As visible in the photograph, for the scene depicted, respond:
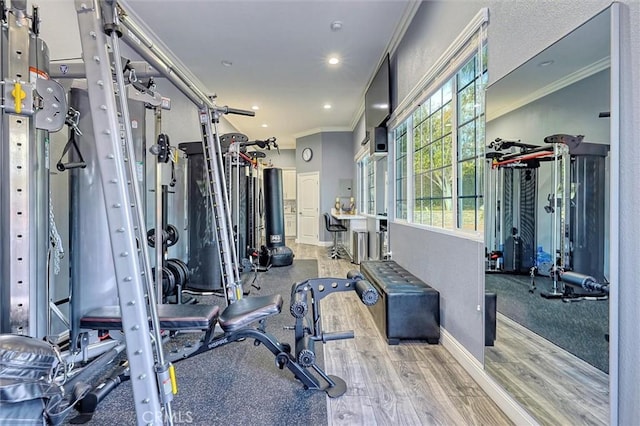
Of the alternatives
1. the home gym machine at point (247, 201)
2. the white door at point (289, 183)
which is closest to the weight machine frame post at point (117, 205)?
the home gym machine at point (247, 201)

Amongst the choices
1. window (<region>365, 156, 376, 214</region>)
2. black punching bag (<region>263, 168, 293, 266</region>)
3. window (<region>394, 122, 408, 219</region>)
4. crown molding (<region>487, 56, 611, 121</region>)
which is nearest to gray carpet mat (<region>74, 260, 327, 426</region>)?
crown molding (<region>487, 56, 611, 121</region>)

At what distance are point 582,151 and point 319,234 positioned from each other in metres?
7.73

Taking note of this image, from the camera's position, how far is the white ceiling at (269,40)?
3.12m

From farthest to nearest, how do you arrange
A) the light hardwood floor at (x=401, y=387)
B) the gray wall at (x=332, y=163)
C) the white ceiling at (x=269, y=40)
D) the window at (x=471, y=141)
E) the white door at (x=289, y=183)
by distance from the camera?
the white door at (x=289, y=183) < the gray wall at (x=332, y=163) < the white ceiling at (x=269, y=40) < the window at (x=471, y=141) < the light hardwood floor at (x=401, y=387)

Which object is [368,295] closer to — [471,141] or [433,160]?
[471,141]

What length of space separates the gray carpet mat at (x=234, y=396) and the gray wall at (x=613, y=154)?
3.76 feet

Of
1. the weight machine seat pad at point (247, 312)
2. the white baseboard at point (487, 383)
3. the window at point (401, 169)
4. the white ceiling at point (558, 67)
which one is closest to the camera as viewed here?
the white ceiling at point (558, 67)

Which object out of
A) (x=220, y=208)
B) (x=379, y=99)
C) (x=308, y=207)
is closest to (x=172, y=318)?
(x=220, y=208)

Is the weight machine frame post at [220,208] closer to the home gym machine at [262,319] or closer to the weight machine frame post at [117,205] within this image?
the home gym machine at [262,319]

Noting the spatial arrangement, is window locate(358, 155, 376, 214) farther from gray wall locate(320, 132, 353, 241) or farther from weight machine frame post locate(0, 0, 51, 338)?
weight machine frame post locate(0, 0, 51, 338)

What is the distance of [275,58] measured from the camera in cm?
434

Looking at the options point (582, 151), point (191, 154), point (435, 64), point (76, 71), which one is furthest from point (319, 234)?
point (582, 151)

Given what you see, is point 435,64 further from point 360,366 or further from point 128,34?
point 360,366

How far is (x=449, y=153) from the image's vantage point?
2.68 metres
